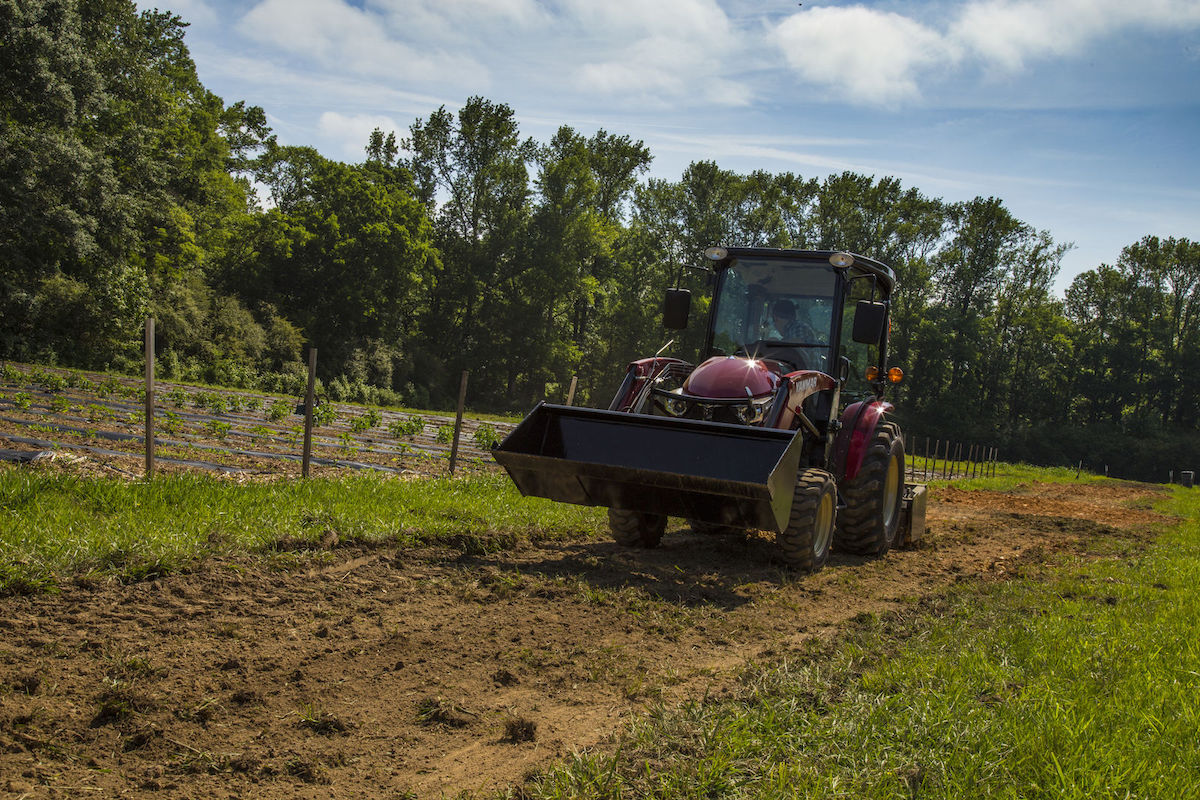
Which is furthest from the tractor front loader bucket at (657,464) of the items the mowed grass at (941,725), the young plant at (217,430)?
the young plant at (217,430)

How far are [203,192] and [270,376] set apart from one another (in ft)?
38.0

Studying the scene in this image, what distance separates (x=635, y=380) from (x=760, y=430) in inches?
75.6

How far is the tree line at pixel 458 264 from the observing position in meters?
28.3

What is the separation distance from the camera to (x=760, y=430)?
21.2ft

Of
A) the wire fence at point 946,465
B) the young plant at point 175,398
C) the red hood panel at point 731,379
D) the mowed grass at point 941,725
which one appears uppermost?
the red hood panel at point 731,379

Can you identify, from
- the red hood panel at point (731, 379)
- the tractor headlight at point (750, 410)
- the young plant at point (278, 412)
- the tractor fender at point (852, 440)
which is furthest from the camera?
the young plant at point (278, 412)

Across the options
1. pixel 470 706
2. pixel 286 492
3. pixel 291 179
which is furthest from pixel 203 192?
pixel 470 706

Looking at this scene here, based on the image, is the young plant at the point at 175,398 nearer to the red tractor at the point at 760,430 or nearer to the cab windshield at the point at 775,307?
the red tractor at the point at 760,430

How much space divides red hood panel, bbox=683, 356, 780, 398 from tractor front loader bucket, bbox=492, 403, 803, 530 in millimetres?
857

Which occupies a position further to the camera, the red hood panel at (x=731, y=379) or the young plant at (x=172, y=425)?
the young plant at (x=172, y=425)

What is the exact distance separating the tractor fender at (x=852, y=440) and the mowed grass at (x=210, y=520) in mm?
2399

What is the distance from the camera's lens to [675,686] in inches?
170

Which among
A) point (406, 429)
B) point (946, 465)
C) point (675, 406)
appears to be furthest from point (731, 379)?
point (946, 465)

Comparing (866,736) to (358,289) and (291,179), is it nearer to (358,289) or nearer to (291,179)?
(358,289)
